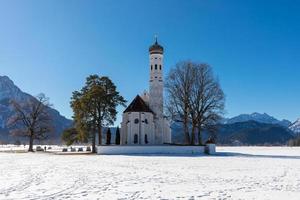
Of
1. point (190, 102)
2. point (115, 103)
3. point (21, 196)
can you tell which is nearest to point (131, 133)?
point (115, 103)

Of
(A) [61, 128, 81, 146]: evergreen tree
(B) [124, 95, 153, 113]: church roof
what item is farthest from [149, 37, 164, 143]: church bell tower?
(A) [61, 128, 81, 146]: evergreen tree

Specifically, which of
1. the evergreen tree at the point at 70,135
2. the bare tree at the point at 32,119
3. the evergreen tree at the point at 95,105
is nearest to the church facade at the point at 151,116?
the evergreen tree at the point at 95,105

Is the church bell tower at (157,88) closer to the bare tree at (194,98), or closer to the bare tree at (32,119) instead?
the bare tree at (194,98)

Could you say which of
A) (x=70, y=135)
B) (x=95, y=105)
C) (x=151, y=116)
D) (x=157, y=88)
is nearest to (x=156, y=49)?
(x=157, y=88)

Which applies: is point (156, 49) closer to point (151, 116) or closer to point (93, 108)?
point (151, 116)

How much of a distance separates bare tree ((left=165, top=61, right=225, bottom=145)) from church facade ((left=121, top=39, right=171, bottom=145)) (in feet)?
14.3

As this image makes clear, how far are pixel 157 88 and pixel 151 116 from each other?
525cm

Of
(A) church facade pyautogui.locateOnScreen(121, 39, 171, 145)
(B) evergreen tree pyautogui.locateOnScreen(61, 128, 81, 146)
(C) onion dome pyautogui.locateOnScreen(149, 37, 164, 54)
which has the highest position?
(C) onion dome pyautogui.locateOnScreen(149, 37, 164, 54)

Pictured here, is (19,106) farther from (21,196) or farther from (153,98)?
(21,196)

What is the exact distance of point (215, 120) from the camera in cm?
5003

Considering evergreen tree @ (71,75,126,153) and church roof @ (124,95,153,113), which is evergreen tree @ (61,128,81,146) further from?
church roof @ (124,95,153,113)

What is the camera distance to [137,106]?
5678cm

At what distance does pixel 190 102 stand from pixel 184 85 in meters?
2.97

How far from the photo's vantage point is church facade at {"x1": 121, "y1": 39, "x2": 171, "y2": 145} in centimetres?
5594
